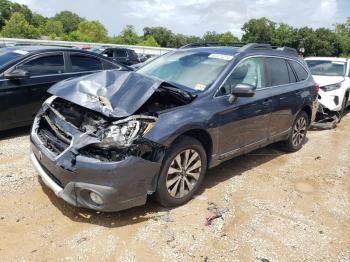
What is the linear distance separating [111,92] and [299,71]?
3693mm

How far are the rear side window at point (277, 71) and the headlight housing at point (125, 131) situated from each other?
8.17ft

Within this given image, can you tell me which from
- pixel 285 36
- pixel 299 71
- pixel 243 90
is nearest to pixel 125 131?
pixel 243 90

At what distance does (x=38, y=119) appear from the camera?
4359mm

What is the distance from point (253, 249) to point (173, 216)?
36.0 inches

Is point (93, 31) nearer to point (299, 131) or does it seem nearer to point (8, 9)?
point (8, 9)

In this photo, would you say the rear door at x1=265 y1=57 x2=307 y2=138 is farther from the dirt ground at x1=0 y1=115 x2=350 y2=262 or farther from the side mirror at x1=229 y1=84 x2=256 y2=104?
the side mirror at x1=229 y1=84 x2=256 y2=104

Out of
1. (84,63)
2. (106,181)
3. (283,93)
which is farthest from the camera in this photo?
(84,63)

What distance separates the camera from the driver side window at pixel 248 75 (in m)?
4.58

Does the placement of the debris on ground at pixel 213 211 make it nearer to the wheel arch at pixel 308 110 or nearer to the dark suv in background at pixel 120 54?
the wheel arch at pixel 308 110

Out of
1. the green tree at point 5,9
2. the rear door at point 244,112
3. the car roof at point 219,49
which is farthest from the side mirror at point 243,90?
the green tree at point 5,9

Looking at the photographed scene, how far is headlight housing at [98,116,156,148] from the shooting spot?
346cm

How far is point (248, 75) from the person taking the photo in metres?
4.97

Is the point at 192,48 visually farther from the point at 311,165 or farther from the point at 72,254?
the point at 72,254

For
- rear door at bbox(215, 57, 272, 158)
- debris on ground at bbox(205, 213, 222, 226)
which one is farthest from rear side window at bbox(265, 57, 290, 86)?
debris on ground at bbox(205, 213, 222, 226)
